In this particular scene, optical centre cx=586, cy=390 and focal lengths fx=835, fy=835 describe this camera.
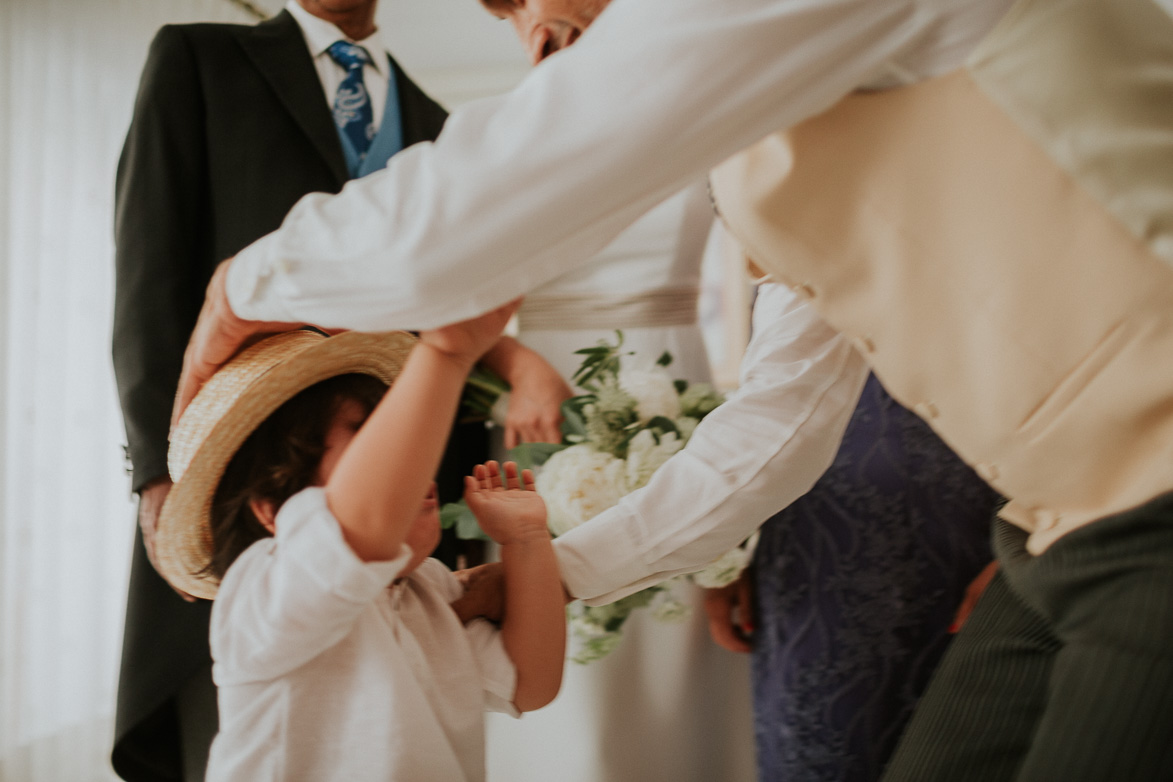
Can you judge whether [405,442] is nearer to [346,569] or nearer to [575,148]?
[346,569]

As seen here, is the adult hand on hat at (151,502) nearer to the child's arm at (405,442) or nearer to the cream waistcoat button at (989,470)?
the child's arm at (405,442)

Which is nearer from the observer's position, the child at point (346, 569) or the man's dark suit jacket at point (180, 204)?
the child at point (346, 569)

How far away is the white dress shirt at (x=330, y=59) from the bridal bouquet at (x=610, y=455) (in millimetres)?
707

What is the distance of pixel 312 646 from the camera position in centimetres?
71

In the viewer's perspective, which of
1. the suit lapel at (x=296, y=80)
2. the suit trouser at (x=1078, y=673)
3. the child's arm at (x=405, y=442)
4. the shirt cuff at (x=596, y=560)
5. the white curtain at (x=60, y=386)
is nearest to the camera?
the suit trouser at (x=1078, y=673)

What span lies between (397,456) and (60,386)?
1894mm

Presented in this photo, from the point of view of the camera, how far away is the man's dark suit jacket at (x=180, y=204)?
4.30 feet

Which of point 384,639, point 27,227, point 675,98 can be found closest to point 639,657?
point 384,639

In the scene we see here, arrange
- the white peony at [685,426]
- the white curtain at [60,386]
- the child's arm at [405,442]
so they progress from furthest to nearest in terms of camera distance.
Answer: the white curtain at [60,386] < the white peony at [685,426] < the child's arm at [405,442]

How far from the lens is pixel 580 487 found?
1.15 metres

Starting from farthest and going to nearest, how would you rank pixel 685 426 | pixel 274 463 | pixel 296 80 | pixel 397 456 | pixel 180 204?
1. pixel 296 80
2. pixel 180 204
3. pixel 685 426
4. pixel 274 463
5. pixel 397 456

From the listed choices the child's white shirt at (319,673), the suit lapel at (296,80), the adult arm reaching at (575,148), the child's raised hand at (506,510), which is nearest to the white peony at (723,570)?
the child's raised hand at (506,510)

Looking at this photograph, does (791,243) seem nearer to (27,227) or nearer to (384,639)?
(384,639)

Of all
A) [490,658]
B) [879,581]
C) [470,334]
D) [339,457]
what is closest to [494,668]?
[490,658]
